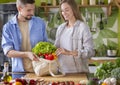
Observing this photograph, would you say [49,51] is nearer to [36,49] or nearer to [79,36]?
[36,49]

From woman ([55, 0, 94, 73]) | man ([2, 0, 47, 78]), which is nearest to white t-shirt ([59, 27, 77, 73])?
woman ([55, 0, 94, 73])

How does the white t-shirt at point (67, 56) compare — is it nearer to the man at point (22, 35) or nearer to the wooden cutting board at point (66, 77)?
the wooden cutting board at point (66, 77)

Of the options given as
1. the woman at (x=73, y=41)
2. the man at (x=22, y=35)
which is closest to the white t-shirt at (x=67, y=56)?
the woman at (x=73, y=41)

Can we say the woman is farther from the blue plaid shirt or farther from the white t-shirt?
the blue plaid shirt

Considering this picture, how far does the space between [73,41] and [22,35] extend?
481mm

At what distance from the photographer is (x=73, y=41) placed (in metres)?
2.95

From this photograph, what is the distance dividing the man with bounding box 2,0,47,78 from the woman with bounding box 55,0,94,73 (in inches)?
9.3

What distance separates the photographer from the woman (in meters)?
2.90

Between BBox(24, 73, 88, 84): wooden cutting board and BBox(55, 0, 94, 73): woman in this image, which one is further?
BBox(55, 0, 94, 73): woman

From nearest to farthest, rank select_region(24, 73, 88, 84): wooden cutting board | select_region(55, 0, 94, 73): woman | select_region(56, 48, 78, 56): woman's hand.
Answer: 1. select_region(24, 73, 88, 84): wooden cutting board
2. select_region(56, 48, 78, 56): woman's hand
3. select_region(55, 0, 94, 73): woman

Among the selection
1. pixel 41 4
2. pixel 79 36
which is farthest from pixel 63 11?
pixel 41 4

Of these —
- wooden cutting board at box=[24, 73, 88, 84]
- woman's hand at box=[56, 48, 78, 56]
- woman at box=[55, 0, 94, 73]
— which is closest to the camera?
wooden cutting board at box=[24, 73, 88, 84]

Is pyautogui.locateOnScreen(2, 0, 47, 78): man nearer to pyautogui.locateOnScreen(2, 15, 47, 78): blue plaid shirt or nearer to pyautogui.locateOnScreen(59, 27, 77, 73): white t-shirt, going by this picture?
pyautogui.locateOnScreen(2, 15, 47, 78): blue plaid shirt

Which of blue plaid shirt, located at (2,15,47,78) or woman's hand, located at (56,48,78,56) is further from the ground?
blue plaid shirt, located at (2,15,47,78)
